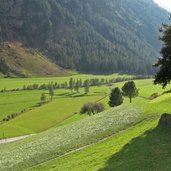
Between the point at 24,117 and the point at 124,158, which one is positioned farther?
the point at 24,117

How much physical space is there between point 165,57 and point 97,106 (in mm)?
108511

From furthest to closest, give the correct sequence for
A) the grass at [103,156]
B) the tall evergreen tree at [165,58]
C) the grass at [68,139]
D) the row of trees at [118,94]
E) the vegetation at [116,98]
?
the row of trees at [118,94] → the vegetation at [116,98] → the grass at [68,139] → the tall evergreen tree at [165,58] → the grass at [103,156]

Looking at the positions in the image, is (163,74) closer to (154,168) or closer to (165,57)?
(165,57)

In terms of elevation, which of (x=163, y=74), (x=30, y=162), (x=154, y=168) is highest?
(x=163, y=74)

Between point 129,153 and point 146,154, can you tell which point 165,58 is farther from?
point 146,154

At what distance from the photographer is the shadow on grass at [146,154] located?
34.8 m

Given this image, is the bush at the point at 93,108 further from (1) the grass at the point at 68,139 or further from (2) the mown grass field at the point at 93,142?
(1) the grass at the point at 68,139

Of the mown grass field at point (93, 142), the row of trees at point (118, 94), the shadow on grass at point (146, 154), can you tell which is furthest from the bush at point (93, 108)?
the shadow on grass at point (146, 154)

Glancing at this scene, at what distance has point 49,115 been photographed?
171 metres

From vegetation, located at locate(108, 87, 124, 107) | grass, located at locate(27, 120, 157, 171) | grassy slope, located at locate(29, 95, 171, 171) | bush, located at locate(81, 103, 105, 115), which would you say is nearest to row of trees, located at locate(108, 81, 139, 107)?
vegetation, located at locate(108, 87, 124, 107)

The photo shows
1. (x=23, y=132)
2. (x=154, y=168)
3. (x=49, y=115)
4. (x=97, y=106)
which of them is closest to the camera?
(x=154, y=168)

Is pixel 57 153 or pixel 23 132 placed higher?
pixel 57 153

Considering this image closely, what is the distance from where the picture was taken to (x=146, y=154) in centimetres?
3828

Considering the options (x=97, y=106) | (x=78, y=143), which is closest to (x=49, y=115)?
(x=97, y=106)
